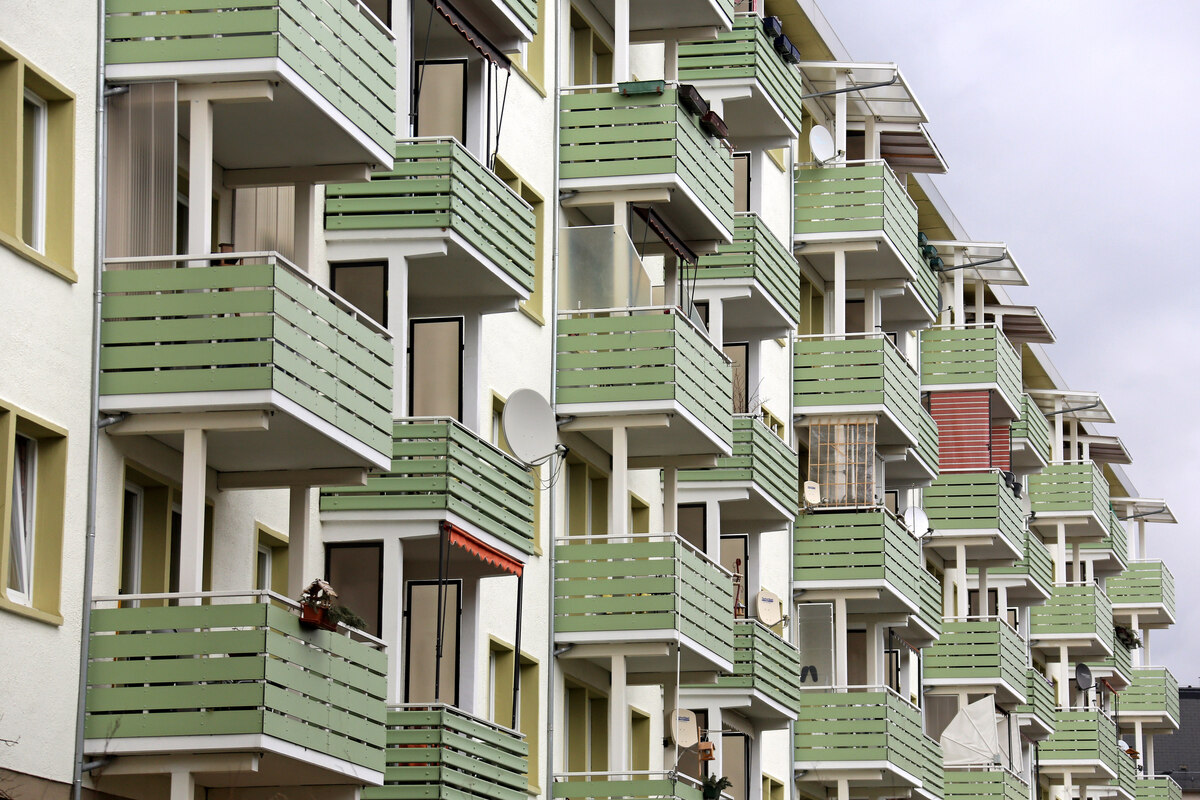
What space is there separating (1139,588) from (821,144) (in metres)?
40.4

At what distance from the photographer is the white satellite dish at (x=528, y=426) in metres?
33.0

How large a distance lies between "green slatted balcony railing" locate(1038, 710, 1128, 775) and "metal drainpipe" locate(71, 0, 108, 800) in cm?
5209

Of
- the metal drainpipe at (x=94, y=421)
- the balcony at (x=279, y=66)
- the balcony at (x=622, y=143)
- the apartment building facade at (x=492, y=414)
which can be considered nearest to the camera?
the metal drainpipe at (x=94, y=421)

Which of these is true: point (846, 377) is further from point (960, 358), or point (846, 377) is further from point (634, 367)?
point (634, 367)

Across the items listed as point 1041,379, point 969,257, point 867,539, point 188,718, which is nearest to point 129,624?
point 188,718

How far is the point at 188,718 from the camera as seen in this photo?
23.5 m

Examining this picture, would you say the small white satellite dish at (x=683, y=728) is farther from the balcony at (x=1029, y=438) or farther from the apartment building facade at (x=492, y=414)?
the balcony at (x=1029, y=438)

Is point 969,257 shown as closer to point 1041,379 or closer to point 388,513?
point 1041,379

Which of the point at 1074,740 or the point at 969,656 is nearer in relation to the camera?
the point at 969,656

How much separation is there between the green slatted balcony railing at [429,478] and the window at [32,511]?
6339mm

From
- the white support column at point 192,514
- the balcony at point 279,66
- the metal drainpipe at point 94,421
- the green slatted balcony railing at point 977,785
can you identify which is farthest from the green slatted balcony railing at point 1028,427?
the metal drainpipe at point 94,421

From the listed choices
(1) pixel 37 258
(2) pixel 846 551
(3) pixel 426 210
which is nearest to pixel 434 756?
(3) pixel 426 210

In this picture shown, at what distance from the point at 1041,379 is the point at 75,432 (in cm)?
5805

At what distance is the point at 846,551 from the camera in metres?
49.3
